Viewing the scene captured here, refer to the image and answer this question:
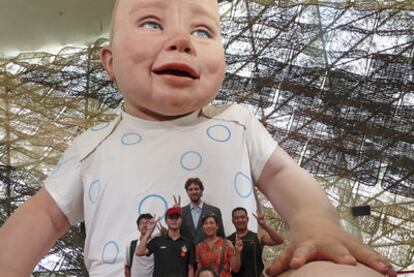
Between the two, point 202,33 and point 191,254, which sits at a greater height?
point 202,33

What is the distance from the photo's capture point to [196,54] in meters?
0.32

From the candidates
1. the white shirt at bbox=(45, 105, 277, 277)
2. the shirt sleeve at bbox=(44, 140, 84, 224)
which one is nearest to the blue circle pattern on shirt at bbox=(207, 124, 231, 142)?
the white shirt at bbox=(45, 105, 277, 277)

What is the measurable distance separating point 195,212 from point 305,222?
7cm

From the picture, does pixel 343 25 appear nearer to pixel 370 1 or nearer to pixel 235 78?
pixel 370 1

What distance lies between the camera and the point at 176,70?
1.04 ft

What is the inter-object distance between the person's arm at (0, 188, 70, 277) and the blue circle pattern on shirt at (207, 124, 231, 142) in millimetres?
129

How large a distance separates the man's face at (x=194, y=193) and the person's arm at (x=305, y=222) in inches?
2.4

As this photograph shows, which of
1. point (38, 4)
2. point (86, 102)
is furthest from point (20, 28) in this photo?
→ point (86, 102)

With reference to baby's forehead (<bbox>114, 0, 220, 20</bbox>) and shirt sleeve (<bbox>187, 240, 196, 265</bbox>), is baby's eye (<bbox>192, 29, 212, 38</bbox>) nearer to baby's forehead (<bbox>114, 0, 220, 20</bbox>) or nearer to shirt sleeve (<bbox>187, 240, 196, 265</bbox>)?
baby's forehead (<bbox>114, 0, 220, 20</bbox>)

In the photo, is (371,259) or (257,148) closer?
(371,259)

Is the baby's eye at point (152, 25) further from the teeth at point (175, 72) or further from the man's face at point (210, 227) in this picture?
the man's face at point (210, 227)

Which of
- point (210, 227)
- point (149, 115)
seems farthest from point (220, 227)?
point (149, 115)

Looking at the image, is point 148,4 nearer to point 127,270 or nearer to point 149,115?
point 149,115

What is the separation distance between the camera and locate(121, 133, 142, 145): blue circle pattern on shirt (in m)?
0.34
